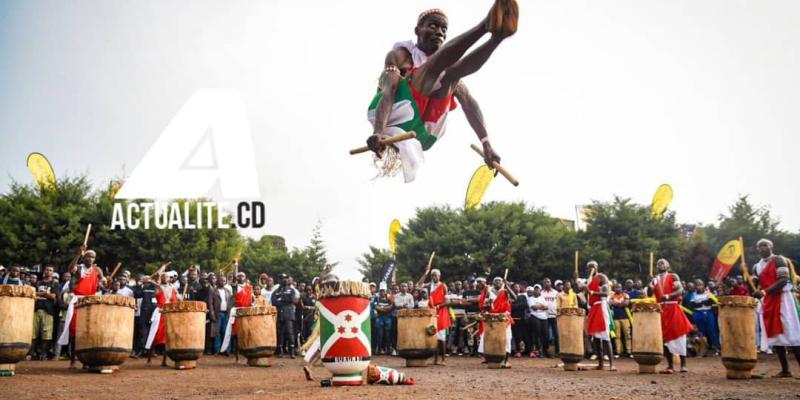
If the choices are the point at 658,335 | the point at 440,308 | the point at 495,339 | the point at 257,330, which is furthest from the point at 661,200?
the point at 257,330

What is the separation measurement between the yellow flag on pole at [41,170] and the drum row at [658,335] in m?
26.4

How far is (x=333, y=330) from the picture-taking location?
8.71 meters

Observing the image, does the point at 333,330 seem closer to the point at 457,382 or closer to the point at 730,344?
the point at 457,382

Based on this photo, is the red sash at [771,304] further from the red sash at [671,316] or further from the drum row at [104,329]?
the drum row at [104,329]

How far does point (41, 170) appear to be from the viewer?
32.0 m

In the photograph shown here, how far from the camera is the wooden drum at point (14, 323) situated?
10430 mm

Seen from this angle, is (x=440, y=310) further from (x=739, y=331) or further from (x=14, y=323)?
(x=14, y=323)

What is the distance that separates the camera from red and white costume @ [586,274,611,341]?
13.4 meters

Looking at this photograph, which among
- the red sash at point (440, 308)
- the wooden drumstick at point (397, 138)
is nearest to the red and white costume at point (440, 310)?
the red sash at point (440, 308)

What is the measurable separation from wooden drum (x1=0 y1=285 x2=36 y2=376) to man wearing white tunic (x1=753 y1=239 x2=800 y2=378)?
12.0m

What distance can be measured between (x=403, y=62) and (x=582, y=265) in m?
31.9

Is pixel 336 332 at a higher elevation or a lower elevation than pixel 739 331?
higher

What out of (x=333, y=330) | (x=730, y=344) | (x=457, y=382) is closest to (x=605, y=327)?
(x=730, y=344)

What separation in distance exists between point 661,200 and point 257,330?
1149 inches
